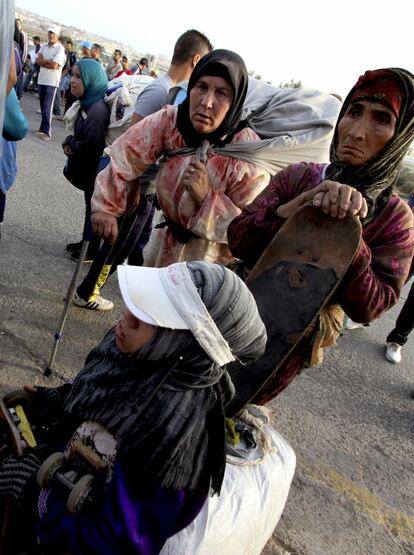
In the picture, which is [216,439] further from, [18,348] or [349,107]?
[18,348]

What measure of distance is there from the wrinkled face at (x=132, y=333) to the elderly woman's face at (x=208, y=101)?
132 centimetres

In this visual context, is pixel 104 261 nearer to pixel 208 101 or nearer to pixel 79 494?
pixel 208 101

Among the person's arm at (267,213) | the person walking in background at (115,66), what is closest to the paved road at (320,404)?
the person's arm at (267,213)

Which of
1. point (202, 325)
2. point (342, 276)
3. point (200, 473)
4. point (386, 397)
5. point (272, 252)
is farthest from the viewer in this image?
point (386, 397)

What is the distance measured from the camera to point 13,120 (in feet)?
8.13

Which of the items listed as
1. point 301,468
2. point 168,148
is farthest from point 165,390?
point 301,468

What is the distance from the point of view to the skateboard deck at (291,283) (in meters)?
1.66

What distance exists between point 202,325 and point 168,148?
4.95 feet

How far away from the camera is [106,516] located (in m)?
1.24

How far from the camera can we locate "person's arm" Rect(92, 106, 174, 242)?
2424 mm

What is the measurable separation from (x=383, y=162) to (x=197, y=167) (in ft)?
3.01

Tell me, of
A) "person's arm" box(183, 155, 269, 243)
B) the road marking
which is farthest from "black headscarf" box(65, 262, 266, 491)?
the road marking

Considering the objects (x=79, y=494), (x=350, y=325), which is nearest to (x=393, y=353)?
(x=350, y=325)

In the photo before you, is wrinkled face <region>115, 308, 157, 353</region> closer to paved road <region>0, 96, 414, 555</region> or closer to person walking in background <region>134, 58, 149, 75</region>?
paved road <region>0, 96, 414, 555</region>
